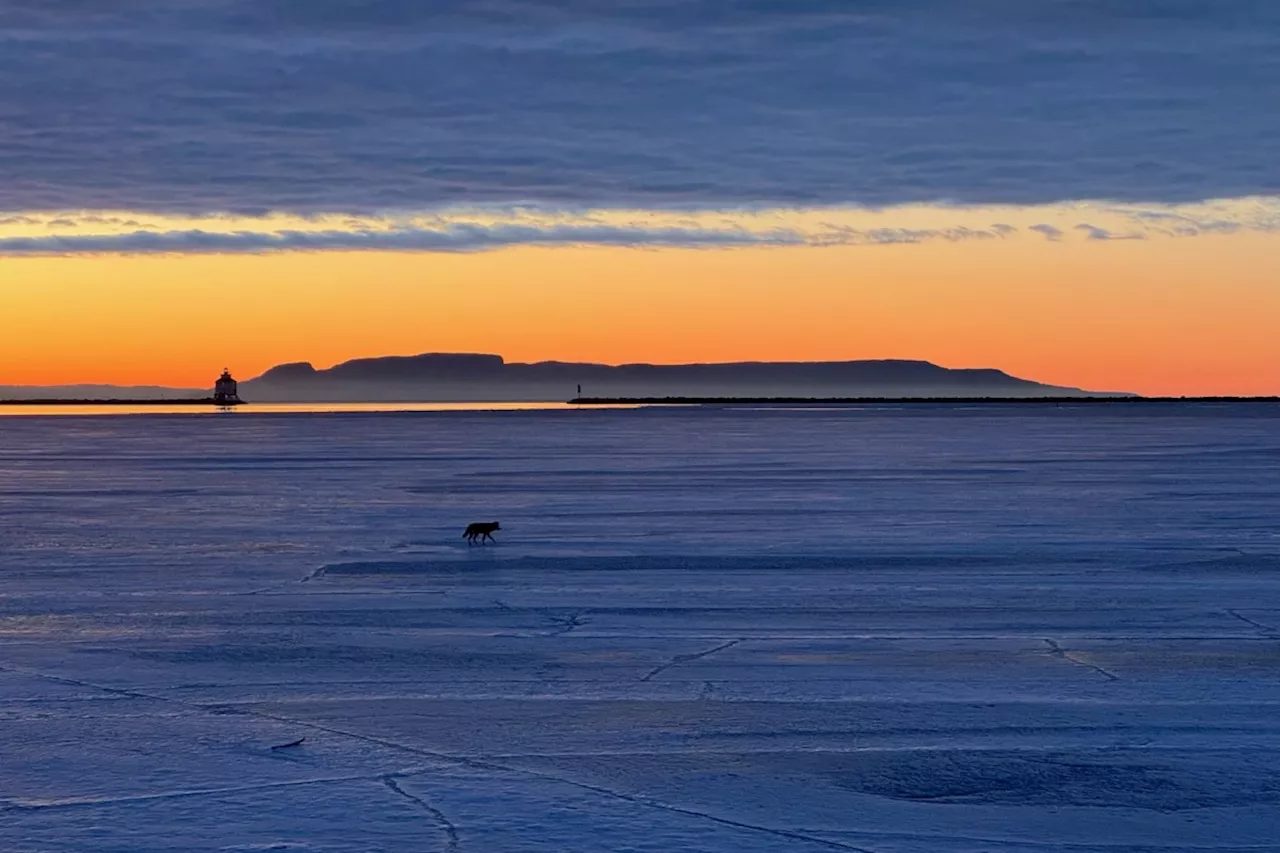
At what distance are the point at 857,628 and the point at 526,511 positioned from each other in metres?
11.7

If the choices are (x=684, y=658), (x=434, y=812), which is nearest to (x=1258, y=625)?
(x=684, y=658)

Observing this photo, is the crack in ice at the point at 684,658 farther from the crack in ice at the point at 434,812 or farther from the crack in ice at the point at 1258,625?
the crack in ice at the point at 1258,625

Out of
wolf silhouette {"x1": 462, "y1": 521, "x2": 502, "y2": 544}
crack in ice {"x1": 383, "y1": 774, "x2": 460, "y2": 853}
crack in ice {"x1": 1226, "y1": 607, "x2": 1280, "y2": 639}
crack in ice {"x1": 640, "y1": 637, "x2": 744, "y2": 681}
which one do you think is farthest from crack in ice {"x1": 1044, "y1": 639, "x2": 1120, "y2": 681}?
wolf silhouette {"x1": 462, "y1": 521, "x2": 502, "y2": 544}

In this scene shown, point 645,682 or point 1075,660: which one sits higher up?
point 1075,660

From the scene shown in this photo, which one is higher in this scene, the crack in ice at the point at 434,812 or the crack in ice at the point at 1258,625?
the crack in ice at the point at 1258,625

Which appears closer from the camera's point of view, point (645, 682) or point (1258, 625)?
point (645, 682)

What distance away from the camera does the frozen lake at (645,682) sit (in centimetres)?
634

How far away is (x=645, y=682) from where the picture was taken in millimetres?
9086

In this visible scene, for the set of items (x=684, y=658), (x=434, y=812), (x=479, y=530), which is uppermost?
(x=479, y=530)

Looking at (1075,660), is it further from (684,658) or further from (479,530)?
(479,530)

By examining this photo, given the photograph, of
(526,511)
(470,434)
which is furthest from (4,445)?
(526,511)

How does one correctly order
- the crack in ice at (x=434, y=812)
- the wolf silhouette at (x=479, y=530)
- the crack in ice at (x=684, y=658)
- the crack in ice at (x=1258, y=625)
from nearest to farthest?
1. the crack in ice at (x=434, y=812)
2. the crack in ice at (x=684, y=658)
3. the crack in ice at (x=1258, y=625)
4. the wolf silhouette at (x=479, y=530)

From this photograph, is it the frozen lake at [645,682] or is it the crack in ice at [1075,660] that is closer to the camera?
the frozen lake at [645,682]

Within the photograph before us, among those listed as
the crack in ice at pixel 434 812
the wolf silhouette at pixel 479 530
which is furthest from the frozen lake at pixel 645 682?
the wolf silhouette at pixel 479 530
